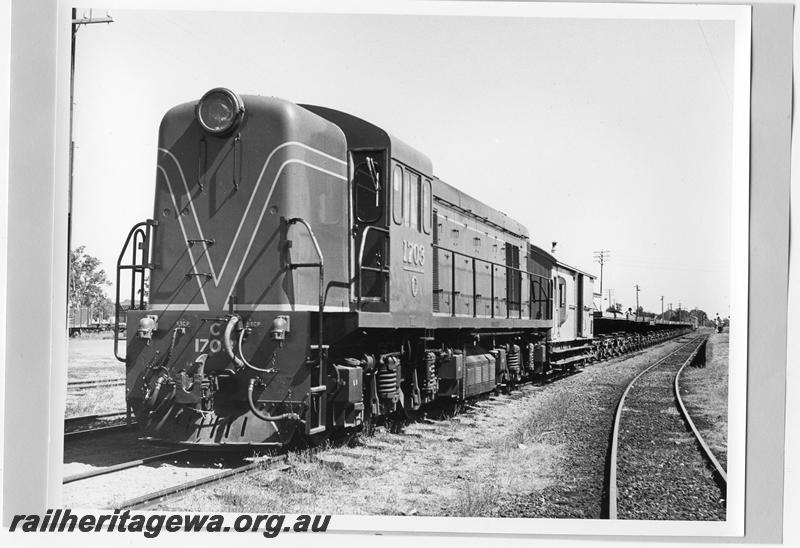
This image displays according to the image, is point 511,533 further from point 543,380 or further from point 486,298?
point 543,380

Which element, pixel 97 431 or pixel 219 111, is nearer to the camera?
pixel 219 111

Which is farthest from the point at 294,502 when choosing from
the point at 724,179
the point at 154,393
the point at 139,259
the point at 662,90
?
the point at 662,90

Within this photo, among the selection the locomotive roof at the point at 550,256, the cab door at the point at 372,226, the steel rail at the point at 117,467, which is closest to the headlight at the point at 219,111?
the cab door at the point at 372,226

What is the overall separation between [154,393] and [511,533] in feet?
11.1

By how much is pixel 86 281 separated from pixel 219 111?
7.88ft

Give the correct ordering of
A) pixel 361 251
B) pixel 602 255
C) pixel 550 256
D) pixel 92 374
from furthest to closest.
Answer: pixel 550 256
pixel 602 255
pixel 92 374
pixel 361 251

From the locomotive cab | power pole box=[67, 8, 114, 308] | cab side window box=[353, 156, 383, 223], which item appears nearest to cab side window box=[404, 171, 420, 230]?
cab side window box=[353, 156, 383, 223]

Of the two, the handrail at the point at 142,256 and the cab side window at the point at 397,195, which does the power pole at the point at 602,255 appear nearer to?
the cab side window at the point at 397,195

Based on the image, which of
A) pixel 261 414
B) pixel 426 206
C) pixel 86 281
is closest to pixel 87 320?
pixel 86 281

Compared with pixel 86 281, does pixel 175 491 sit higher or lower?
lower

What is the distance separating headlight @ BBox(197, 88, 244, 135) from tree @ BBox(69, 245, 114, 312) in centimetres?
171

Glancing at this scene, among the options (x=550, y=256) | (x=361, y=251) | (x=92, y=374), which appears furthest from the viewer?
(x=550, y=256)

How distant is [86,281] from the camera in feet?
25.8

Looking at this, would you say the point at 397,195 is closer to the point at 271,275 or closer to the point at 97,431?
the point at 271,275
